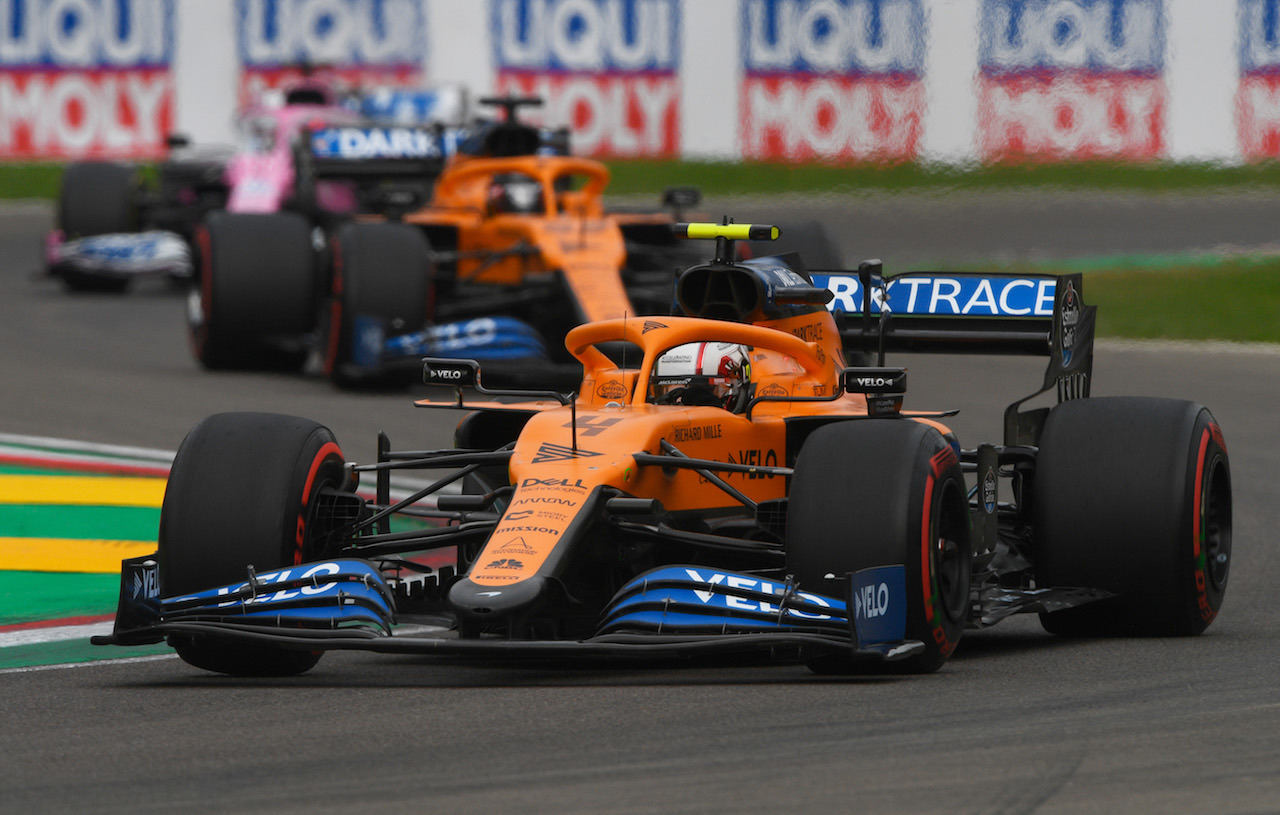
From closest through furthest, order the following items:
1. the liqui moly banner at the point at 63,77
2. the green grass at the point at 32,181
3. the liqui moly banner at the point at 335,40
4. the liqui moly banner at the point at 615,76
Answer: the liqui moly banner at the point at 615,76 < the liqui moly banner at the point at 63,77 < the green grass at the point at 32,181 < the liqui moly banner at the point at 335,40

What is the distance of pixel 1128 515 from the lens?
26.7 feet

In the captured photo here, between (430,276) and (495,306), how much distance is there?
0.53 m

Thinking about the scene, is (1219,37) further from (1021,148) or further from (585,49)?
(585,49)

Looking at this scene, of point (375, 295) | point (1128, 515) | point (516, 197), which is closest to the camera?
point (1128, 515)

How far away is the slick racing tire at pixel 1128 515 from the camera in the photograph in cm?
812

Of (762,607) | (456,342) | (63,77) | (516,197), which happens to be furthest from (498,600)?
(63,77)

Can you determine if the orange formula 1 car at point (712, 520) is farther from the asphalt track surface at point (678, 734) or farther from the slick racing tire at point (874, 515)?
the asphalt track surface at point (678, 734)

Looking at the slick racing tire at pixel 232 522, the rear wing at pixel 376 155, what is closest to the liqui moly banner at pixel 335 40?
the rear wing at pixel 376 155

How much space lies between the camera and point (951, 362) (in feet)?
60.5

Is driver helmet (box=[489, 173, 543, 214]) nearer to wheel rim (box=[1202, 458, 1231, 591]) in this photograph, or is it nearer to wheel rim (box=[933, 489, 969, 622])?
wheel rim (box=[1202, 458, 1231, 591])

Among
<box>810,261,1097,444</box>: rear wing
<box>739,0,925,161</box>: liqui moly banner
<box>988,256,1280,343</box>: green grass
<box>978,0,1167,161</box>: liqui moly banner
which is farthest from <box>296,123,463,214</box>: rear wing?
<box>810,261,1097,444</box>: rear wing

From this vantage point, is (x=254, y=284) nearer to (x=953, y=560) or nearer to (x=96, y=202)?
→ (x=96, y=202)

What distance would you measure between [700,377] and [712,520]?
0.66m

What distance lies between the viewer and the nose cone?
6.77 m
